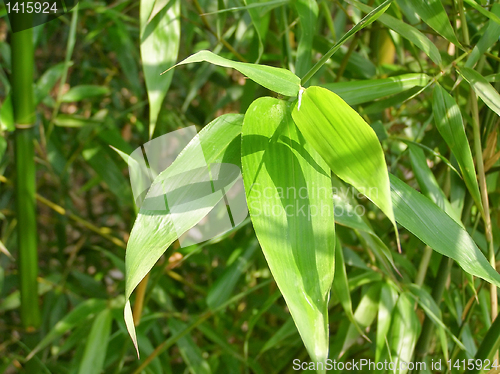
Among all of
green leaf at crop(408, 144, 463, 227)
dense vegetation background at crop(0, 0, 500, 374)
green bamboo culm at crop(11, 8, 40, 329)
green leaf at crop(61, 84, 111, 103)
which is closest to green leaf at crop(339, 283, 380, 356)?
dense vegetation background at crop(0, 0, 500, 374)

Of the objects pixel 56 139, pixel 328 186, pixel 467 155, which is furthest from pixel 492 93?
pixel 56 139

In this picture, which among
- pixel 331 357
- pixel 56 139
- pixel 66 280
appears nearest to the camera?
pixel 331 357

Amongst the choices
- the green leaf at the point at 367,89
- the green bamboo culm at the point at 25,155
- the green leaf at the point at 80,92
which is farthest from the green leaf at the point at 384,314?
the green leaf at the point at 80,92

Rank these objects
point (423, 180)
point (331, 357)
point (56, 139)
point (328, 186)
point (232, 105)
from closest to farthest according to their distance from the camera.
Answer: point (328, 186), point (423, 180), point (331, 357), point (56, 139), point (232, 105)

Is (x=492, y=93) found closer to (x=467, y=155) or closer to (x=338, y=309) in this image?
(x=467, y=155)

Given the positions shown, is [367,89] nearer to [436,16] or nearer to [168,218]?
[436,16]

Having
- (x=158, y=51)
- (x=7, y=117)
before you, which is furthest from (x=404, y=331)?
(x=7, y=117)

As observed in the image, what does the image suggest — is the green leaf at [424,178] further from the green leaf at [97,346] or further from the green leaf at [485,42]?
the green leaf at [97,346]

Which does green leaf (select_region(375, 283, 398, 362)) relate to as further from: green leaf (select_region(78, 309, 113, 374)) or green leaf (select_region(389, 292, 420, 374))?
green leaf (select_region(78, 309, 113, 374))
